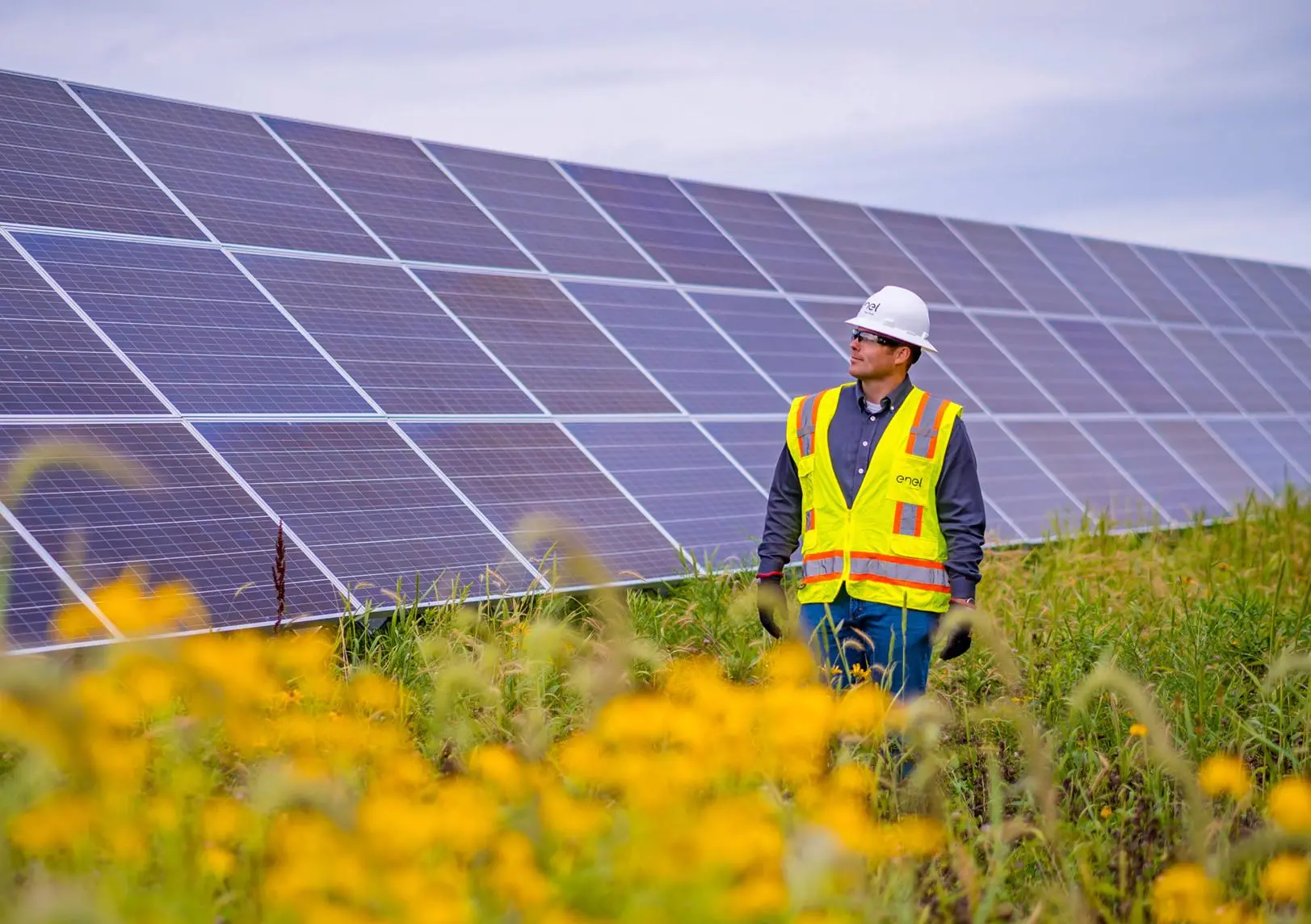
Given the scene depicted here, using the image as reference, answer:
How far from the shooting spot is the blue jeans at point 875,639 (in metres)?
6.85

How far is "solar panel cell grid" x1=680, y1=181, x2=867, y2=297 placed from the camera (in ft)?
47.9

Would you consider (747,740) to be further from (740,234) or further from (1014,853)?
(740,234)

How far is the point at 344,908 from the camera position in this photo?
133 inches

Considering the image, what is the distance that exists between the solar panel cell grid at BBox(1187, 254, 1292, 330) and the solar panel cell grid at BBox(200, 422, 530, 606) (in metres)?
15.5

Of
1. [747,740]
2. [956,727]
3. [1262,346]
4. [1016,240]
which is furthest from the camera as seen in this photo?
[1262,346]

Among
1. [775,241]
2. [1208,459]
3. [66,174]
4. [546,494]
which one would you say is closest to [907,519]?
[546,494]

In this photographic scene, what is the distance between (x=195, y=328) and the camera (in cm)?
933

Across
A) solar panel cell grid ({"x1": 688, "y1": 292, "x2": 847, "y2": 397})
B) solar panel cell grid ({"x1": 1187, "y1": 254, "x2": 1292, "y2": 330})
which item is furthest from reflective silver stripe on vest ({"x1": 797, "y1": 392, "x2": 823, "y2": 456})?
solar panel cell grid ({"x1": 1187, "y1": 254, "x2": 1292, "y2": 330})

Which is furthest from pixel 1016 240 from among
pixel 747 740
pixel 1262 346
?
pixel 747 740

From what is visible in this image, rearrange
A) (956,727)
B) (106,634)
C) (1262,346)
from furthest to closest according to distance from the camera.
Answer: (1262,346), (956,727), (106,634)

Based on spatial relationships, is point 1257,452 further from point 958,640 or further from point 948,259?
point 958,640

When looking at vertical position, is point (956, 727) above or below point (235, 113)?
below

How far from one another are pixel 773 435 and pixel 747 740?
24.4ft

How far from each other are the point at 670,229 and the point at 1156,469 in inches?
221
